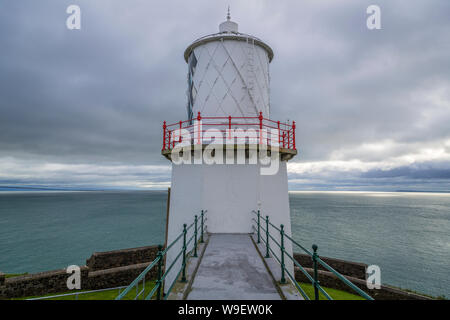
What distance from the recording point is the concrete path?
4242 mm

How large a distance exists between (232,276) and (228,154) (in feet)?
14.8

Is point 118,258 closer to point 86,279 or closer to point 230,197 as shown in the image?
point 86,279

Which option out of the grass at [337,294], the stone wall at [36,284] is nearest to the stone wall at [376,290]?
the grass at [337,294]

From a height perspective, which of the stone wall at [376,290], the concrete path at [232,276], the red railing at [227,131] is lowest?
the stone wall at [376,290]

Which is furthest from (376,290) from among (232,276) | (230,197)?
(232,276)

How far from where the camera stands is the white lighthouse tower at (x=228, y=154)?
8.52 metres

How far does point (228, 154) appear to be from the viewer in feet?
28.1

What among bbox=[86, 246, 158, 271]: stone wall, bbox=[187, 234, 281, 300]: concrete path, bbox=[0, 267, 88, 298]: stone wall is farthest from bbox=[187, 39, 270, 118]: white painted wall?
bbox=[86, 246, 158, 271]: stone wall

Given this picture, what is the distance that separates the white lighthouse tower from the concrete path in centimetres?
167

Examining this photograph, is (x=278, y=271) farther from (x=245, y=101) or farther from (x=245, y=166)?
(x=245, y=101)

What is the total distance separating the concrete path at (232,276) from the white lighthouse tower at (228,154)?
167 cm

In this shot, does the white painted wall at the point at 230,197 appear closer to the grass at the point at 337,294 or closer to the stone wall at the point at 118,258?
the grass at the point at 337,294
